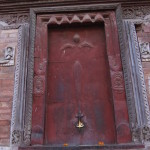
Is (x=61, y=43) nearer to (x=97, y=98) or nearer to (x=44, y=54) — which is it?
(x=44, y=54)

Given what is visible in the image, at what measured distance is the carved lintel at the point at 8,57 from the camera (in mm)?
5734

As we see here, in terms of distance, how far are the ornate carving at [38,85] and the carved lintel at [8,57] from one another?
0.74 metres

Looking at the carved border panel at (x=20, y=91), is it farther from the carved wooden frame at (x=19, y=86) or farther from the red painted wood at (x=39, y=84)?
the red painted wood at (x=39, y=84)

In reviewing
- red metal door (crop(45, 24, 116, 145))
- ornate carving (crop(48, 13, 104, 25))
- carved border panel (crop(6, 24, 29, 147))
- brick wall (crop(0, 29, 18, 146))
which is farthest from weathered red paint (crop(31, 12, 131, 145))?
brick wall (crop(0, 29, 18, 146))

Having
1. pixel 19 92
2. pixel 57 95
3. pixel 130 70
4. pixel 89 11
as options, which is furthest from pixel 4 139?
pixel 89 11

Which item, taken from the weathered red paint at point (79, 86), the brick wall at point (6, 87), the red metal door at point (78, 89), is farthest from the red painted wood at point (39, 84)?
the brick wall at point (6, 87)

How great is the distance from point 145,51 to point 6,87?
3.31m

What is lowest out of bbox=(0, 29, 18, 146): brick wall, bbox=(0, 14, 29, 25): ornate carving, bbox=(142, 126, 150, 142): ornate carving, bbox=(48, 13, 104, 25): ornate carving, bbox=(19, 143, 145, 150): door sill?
bbox=(19, 143, 145, 150): door sill

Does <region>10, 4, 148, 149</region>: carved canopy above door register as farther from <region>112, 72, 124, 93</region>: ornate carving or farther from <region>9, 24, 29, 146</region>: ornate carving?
<region>9, 24, 29, 146</region>: ornate carving

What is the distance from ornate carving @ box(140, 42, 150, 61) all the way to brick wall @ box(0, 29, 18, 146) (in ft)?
9.96

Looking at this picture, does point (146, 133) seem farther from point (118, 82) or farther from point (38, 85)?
point (38, 85)

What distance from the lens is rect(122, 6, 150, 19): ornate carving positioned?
615 cm

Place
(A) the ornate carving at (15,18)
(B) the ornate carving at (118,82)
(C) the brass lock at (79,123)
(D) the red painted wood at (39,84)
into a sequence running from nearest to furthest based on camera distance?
(D) the red painted wood at (39,84), (C) the brass lock at (79,123), (B) the ornate carving at (118,82), (A) the ornate carving at (15,18)

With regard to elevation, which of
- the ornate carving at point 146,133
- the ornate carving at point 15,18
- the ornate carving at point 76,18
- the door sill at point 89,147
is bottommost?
the door sill at point 89,147
